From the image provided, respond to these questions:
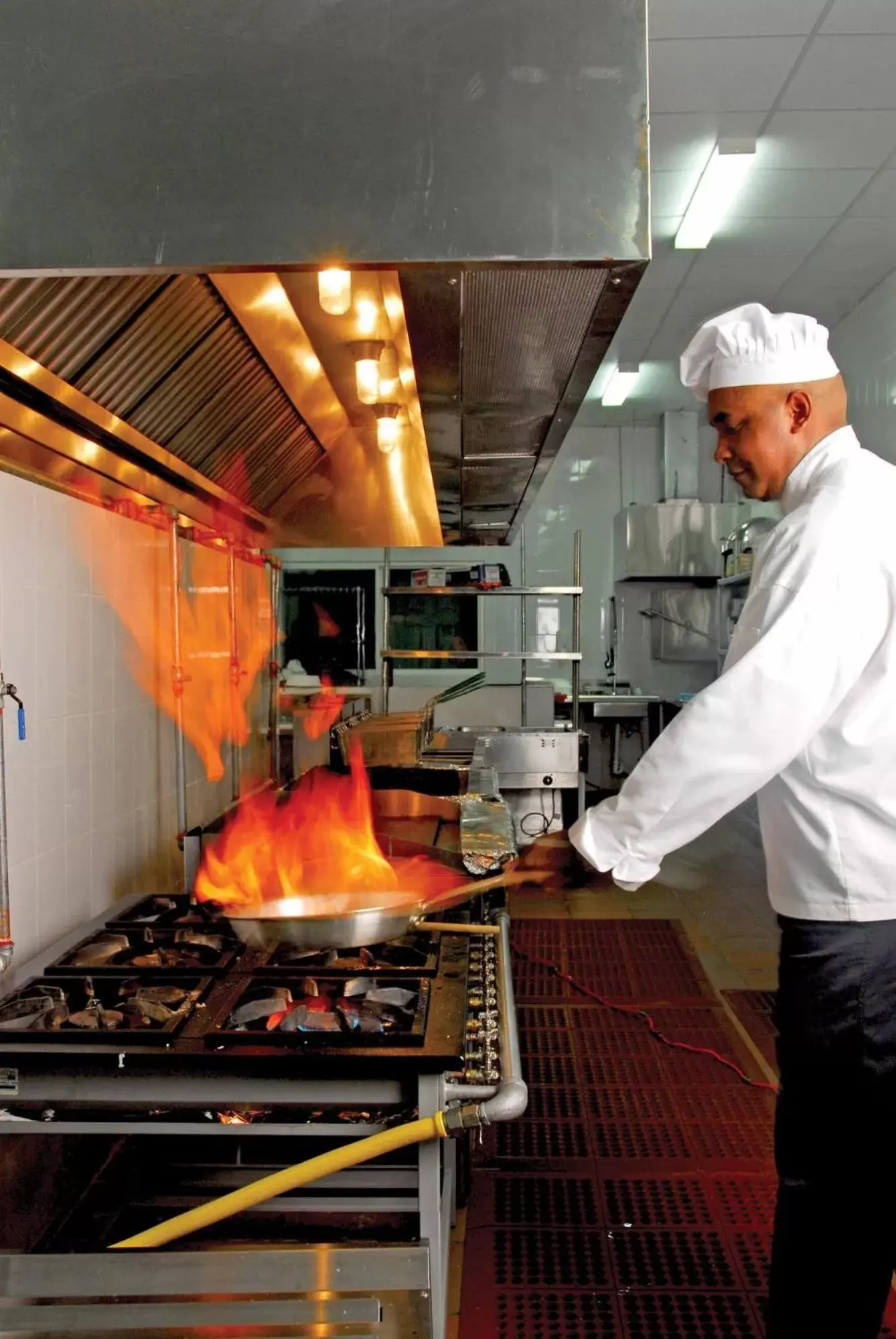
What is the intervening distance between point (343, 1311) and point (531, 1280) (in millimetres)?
1059

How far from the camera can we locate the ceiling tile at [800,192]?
4.09 m

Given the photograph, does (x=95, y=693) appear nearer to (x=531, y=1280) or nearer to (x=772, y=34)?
(x=531, y=1280)

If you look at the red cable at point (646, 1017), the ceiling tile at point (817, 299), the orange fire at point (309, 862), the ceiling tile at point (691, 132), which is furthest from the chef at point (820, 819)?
the ceiling tile at point (817, 299)

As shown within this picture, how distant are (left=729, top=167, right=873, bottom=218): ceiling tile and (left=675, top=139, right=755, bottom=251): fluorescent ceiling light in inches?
3.1

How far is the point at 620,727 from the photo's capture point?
7242mm

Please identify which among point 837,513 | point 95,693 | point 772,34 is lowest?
point 95,693

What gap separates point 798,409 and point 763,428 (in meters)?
0.06

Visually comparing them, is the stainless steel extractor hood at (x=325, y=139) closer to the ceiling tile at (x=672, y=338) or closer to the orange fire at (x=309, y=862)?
the orange fire at (x=309, y=862)

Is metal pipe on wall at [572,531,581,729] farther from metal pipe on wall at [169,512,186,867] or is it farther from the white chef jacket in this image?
the white chef jacket

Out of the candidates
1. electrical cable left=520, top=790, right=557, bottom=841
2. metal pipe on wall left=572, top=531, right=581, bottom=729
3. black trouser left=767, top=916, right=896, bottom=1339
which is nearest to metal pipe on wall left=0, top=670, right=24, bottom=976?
black trouser left=767, top=916, right=896, bottom=1339

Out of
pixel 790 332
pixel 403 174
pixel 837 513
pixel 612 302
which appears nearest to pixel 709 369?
pixel 790 332

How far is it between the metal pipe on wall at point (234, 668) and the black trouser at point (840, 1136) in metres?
2.06

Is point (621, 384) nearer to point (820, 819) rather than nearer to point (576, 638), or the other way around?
point (576, 638)

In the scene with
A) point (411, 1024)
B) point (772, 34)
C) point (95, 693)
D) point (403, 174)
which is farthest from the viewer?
point (772, 34)
